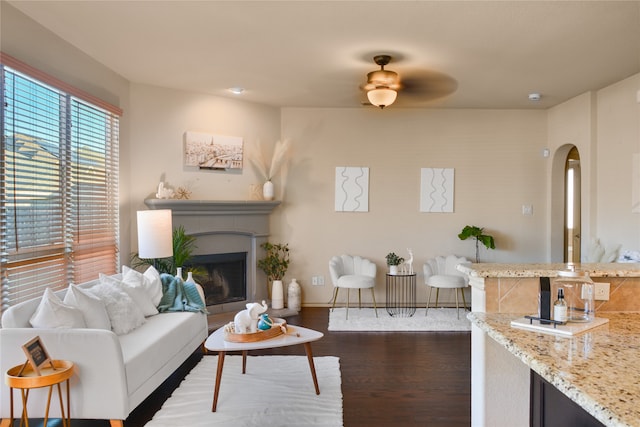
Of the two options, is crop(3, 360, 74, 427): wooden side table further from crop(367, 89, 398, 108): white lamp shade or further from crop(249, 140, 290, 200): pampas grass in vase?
crop(249, 140, 290, 200): pampas grass in vase

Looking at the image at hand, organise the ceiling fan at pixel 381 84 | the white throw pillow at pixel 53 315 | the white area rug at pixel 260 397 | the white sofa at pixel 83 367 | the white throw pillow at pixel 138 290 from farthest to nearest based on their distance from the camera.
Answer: the ceiling fan at pixel 381 84, the white throw pillow at pixel 138 290, the white area rug at pixel 260 397, the white throw pillow at pixel 53 315, the white sofa at pixel 83 367

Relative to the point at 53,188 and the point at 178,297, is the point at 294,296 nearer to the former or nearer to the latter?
the point at 178,297

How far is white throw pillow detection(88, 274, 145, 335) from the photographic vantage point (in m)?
3.12

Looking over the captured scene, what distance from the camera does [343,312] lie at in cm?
558

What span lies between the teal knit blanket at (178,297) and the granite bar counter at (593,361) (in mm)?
2808

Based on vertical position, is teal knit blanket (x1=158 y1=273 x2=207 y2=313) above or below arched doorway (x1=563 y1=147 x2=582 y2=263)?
below

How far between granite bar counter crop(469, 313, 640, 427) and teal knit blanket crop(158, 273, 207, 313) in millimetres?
2808

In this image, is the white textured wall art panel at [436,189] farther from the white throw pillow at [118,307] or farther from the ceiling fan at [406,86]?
the white throw pillow at [118,307]

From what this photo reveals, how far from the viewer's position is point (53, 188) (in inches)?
138

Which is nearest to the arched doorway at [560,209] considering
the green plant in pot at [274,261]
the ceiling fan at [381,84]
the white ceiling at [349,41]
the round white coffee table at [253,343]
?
the white ceiling at [349,41]

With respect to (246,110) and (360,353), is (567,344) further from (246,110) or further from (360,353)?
(246,110)

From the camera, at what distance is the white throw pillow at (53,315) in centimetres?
258

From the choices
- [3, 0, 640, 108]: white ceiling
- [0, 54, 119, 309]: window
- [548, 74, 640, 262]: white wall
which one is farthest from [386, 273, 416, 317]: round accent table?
[0, 54, 119, 309]: window

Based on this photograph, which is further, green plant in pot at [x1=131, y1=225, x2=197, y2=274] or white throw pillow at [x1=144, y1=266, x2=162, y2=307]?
green plant in pot at [x1=131, y1=225, x2=197, y2=274]
